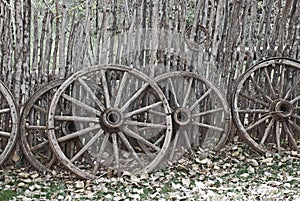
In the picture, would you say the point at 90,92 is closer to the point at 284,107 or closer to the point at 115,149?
the point at 115,149

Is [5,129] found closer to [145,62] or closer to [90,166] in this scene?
[90,166]

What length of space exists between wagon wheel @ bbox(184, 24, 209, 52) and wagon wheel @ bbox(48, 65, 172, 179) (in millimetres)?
567

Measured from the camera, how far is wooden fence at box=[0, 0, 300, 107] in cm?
402

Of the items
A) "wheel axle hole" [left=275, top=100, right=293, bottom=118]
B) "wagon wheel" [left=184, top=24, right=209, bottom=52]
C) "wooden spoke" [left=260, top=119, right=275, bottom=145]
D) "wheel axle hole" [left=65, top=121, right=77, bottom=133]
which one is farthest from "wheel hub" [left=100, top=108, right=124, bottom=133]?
"wheel axle hole" [left=275, top=100, right=293, bottom=118]

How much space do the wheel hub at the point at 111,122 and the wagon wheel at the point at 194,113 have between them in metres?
0.48

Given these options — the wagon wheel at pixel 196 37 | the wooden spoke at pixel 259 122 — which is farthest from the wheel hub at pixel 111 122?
the wooden spoke at pixel 259 122

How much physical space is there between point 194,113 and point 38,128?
1.33 metres

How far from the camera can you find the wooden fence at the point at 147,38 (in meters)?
4.02

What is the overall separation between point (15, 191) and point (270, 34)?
258 centimetres

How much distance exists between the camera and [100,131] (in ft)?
12.9

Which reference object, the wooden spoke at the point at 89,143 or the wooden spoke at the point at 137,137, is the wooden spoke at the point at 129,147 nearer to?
the wooden spoke at the point at 137,137

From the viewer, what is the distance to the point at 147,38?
426cm

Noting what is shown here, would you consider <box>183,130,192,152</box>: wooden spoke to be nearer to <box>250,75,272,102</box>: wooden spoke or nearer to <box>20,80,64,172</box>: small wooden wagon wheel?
<box>250,75,272,102</box>: wooden spoke

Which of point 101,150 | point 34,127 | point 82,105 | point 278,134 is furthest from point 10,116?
point 278,134
